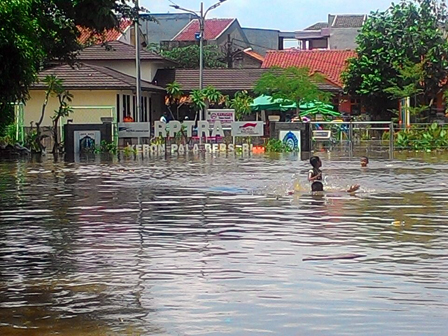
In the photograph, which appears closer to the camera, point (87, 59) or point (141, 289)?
point (141, 289)

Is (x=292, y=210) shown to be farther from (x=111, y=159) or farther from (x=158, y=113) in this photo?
(x=158, y=113)

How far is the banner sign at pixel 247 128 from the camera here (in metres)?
44.3

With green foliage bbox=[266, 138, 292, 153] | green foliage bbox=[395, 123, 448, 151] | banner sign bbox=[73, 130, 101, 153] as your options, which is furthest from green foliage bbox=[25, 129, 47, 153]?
green foliage bbox=[395, 123, 448, 151]

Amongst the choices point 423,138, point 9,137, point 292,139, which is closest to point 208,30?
point 292,139

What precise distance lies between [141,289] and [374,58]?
1950 inches

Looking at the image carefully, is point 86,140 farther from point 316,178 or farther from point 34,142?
point 316,178

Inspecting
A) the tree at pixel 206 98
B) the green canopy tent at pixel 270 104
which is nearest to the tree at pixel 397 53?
the green canopy tent at pixel 270 104

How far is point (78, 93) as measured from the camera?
5100 cm

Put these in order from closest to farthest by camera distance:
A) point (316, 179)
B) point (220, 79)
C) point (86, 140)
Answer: point (316, 179) < point (86, 140) < point (220, 79)

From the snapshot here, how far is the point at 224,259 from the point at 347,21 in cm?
8289

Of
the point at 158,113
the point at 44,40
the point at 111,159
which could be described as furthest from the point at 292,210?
the point at 158,113

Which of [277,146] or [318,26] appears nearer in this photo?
[277,146]

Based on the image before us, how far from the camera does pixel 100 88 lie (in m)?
49.7

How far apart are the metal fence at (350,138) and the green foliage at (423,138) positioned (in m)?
0.68
